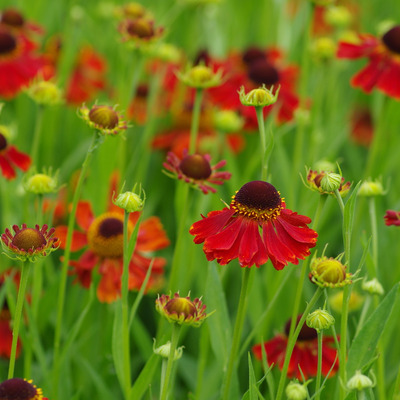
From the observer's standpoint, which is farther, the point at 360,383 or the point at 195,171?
the point at 195,171

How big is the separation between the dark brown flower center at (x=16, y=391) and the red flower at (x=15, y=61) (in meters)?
1.10

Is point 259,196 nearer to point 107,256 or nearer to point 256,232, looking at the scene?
point 256,232

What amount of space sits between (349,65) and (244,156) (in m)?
0.72

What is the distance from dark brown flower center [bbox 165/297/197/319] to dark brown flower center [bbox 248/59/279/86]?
1.22 meters

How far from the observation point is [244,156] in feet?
6.34

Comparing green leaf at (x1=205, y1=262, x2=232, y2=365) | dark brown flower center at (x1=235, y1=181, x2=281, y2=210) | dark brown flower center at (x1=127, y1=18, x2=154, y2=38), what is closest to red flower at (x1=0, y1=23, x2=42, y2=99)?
dark brown flower center at (x1=127, y1=18, x2=154, y2=38)

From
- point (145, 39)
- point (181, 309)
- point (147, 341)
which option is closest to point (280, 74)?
point (145, 39)

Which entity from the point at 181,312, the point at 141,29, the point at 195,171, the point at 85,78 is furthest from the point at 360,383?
the point at 85,78

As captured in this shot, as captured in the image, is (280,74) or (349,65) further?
(349,65)

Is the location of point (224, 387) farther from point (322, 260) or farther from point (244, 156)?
point (244, 156)

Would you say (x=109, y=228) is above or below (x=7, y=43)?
below

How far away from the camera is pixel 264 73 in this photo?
6.29 ft

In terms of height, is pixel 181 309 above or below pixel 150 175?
above

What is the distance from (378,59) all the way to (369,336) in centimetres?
85
